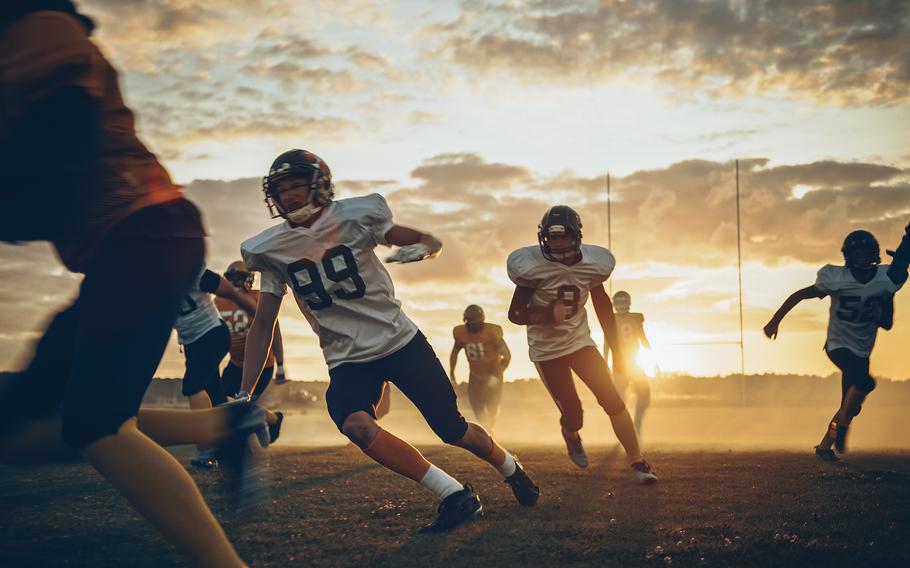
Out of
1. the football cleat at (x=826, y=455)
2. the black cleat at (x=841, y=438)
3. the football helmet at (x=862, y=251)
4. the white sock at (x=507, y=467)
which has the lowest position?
the football cleat at (x=826, y=455)

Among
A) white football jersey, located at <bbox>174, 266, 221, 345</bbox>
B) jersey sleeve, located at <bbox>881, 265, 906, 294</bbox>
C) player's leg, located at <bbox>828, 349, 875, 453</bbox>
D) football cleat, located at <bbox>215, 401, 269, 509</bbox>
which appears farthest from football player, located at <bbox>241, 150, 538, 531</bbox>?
jersey sleeve, located at <bbox>881, 265, 906, 294</bbox>

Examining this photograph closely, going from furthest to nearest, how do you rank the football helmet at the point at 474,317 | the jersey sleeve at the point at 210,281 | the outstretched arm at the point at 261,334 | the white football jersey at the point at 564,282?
the football helmet at the point at 474,317 < the white football jersey at the point at 564,282 < the outstretched arm at the point at 261,334 < the jersey sleeve at the point at 210,281

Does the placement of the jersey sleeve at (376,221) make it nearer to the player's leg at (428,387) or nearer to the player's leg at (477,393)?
the player's leg at (428,387)

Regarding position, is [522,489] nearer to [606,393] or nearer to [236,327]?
[606,393]

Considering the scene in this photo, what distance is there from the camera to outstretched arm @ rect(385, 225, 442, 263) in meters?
4.16

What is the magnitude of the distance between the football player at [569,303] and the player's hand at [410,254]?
2.53 m

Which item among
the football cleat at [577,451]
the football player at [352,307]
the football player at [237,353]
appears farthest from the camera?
the football player at [237,353]

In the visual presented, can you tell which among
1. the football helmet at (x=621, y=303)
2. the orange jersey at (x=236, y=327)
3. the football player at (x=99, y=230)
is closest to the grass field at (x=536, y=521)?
the football player at (x=99, y=230)

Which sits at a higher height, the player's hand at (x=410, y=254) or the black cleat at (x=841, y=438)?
the player's hand at (x=410, y=254)

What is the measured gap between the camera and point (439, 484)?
15.3 feet

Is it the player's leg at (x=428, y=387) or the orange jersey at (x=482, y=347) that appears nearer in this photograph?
the player's leg at (x=428, y=387)

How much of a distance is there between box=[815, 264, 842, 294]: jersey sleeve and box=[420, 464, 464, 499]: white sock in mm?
5748

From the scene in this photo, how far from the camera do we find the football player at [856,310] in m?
8.71

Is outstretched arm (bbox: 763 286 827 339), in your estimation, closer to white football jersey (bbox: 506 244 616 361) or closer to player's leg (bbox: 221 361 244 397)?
white football jersey (bbox: 506 244 616 361)
